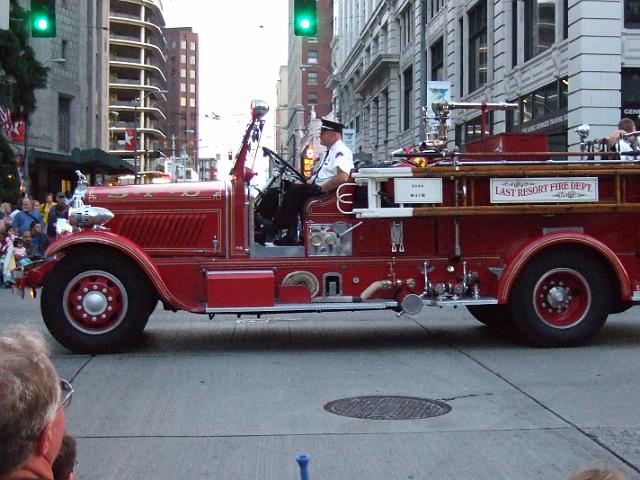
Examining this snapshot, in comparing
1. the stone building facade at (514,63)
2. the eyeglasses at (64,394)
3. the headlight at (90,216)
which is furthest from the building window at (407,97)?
the eyeglasses at (64,394)

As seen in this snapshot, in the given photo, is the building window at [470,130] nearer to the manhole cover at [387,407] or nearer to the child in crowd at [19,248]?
the child in crowd at [19,248]

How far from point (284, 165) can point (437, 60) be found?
31.9 metres

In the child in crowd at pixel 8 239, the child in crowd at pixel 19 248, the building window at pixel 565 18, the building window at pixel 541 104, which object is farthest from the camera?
the building window at pixel 541 104

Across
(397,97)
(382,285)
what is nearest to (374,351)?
(382,285)

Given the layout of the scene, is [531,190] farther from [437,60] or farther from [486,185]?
[437,60]

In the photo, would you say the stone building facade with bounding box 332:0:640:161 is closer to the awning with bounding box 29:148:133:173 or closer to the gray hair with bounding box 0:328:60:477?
the awning with bounding box 29:148:133:173

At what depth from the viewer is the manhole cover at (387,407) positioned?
5.94m

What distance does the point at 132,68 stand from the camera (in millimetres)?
108438

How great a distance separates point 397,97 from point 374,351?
1619 inches

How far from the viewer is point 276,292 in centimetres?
834

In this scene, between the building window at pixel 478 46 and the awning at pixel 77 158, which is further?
the awning at pixel 77 158

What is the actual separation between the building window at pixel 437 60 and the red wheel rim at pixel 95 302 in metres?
31.8

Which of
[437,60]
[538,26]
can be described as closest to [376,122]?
[437,60]

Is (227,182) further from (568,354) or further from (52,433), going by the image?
(52,433)
